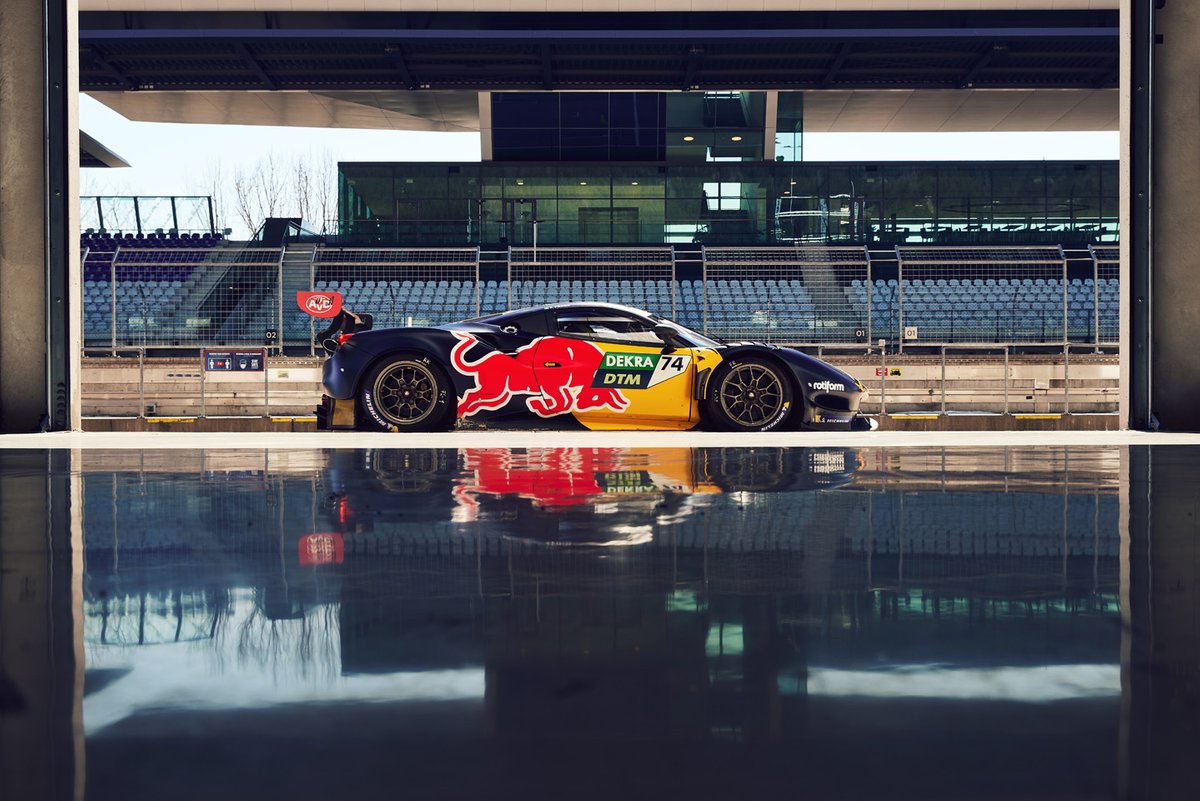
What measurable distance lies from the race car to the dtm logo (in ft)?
24.1

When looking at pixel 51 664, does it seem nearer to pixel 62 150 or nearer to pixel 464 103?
pixel 62 150

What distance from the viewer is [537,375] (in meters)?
10.4

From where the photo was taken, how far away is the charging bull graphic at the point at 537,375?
34.0ft

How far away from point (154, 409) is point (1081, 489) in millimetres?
16901

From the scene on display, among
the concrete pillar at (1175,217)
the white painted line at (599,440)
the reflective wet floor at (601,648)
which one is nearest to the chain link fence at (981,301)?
the concrete pillar at (1175,217)

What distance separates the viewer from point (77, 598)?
11.2 feet

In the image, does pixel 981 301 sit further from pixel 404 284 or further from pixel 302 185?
pixel 302 185

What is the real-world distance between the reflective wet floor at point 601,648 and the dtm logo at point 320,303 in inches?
481

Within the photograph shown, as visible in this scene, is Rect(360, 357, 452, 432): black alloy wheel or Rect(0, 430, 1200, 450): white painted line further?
Rect(360, 357, 452, 432): black alloy wheel

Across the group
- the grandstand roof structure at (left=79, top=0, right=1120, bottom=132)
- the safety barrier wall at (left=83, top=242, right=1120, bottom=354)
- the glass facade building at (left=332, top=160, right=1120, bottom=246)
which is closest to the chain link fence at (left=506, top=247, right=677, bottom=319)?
the safety barrier wall at (left=83, top=242, right=1120, bottom=354)

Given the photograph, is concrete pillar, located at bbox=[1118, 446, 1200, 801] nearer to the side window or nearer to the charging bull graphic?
the side window

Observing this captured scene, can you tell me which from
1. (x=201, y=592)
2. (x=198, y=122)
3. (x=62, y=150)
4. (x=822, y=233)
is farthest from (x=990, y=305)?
(x=198, y=122)

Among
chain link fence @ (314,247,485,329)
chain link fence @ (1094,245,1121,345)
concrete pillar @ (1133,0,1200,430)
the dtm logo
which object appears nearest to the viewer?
concrete pillar @ (1133,0,1200,430)

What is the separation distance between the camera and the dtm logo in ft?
58.1
